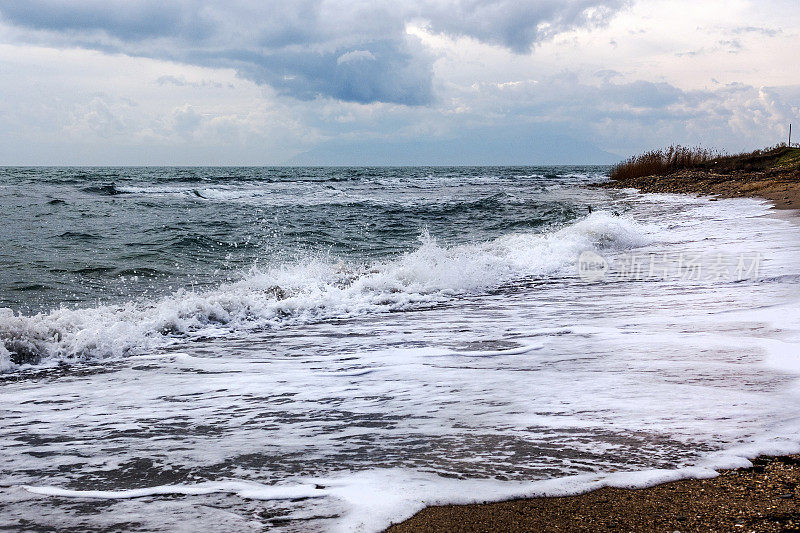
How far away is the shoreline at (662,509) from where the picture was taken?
2.22 m

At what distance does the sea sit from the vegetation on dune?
27.9m

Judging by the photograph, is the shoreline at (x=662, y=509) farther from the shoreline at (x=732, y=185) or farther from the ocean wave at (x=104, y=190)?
the ocean wave at (x=104, y=190)

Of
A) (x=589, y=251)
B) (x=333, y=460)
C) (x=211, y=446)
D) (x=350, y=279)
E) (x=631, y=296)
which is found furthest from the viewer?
(x=589, y=251)

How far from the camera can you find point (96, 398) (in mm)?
4172

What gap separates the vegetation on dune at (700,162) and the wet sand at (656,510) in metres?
35.9

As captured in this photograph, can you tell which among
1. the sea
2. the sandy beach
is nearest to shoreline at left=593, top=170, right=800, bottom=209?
the sandy beach

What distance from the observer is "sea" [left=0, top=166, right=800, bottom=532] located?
2680 mm

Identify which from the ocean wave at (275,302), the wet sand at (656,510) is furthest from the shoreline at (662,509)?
the ocean wave at (275,302)

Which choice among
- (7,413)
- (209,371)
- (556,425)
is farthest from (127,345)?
(556,425)

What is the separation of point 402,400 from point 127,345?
124 inches

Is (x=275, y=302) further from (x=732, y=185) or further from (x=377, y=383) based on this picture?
(x=732, y=185)

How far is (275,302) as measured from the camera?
23.9ft

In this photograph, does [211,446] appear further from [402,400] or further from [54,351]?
[54,351]

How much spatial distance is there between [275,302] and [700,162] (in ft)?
128
